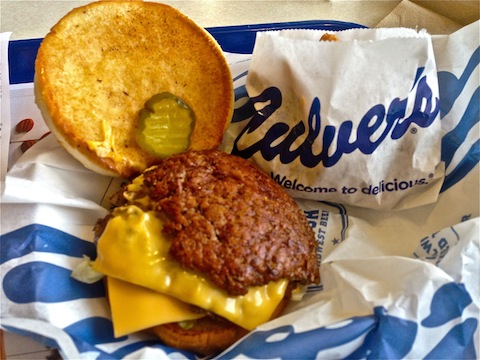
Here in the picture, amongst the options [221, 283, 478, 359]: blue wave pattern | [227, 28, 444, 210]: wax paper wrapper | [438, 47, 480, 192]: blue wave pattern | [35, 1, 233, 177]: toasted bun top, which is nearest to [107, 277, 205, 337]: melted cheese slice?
[221, 283, 478, 359]: blue wave pattern

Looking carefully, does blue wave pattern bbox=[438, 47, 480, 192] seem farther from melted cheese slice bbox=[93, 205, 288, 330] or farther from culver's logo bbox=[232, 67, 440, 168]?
melted cheese slice bbox=[93, 205, 288, 330]

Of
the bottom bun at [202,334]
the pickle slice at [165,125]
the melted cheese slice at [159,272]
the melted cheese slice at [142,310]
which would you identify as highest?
the pickle slice at [165,125]

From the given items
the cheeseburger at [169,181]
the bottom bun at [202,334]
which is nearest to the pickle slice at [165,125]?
the cheeseburger at [169,181]

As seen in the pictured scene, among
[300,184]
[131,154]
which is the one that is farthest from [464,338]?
[131,154]

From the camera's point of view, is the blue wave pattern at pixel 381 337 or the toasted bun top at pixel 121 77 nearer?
the blue wave pattern at pixel 381 337

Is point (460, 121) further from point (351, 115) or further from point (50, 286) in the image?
point (50, 286)

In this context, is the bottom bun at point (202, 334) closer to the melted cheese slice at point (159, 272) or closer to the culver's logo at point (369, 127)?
the melted cheese slice at point (159, 272)
